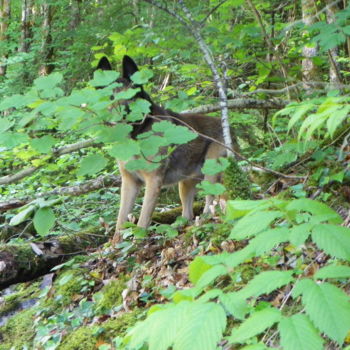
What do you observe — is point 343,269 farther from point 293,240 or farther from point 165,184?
point 165,184

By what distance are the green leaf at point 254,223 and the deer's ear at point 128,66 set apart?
413 cm

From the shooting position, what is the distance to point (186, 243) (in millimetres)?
5328

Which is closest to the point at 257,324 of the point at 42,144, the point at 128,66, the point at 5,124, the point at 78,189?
the point at 42,144

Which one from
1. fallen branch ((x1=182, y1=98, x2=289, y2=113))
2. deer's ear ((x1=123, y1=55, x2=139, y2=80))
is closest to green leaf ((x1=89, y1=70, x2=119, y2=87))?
deer's ear ((x1=123, y1=55, x2=139, y2=80))

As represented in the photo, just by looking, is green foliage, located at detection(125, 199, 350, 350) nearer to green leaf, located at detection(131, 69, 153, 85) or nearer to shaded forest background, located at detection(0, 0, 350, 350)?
shaded forest background, located at detection(0, 0, 350, 350)

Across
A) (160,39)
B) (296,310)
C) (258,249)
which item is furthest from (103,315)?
(258,249)

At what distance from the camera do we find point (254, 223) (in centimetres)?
185

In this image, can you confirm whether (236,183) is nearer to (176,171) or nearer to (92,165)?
(92,165)

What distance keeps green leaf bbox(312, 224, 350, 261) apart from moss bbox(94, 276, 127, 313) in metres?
3.27

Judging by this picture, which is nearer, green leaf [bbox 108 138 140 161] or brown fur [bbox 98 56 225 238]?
green leaf [bbox 108 138 140 161]

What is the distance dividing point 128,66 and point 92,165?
2.72 m

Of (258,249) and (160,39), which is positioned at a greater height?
(160,39)

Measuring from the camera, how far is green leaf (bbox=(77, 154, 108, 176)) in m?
3.43

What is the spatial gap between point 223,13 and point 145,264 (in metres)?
3.13
